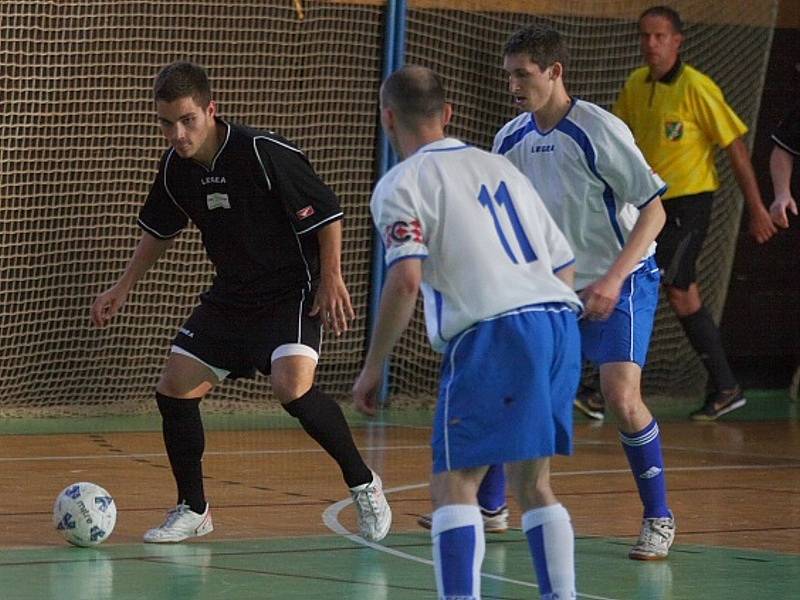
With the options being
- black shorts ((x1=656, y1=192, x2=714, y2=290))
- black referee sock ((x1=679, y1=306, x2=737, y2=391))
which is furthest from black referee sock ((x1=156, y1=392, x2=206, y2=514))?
black referee sock ((x1=679, y1=306, x2=737, y2=391))

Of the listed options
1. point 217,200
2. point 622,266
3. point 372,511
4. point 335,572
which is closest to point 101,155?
point 217,200

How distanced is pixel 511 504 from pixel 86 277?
3.64m

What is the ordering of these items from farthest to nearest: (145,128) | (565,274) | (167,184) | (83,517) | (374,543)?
(145,128) → (167,184) → (374,543) → (83,517) → (565,274)

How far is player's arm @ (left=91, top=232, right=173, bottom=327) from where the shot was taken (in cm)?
608

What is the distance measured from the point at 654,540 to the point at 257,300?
59.5 inches

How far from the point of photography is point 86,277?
9.80 metres

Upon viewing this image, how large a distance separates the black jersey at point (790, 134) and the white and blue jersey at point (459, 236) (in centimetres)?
538

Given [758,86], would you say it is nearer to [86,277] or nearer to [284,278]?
[86,277]

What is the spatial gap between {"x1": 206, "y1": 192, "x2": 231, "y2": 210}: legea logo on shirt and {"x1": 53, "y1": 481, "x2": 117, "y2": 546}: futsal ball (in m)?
1.02

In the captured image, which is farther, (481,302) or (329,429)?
(329,429)

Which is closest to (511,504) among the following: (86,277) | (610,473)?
(610,473)

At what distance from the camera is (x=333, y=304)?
5.84 meters

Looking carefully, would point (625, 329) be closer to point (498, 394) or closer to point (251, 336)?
point (251, 336)

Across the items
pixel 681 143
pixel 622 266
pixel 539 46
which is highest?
pixel 681 143
